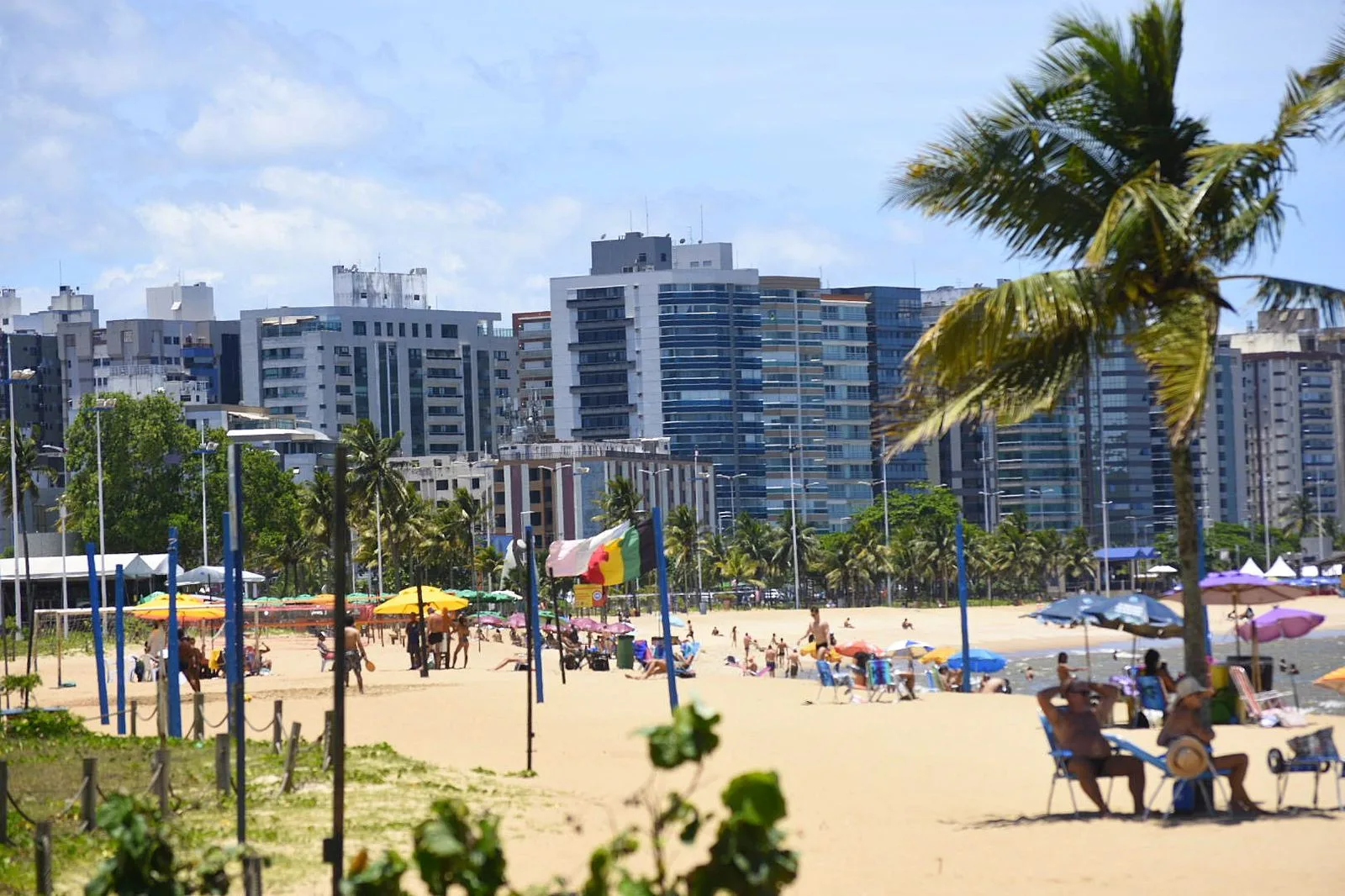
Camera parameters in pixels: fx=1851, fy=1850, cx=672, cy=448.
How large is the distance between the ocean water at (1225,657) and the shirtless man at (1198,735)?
55.5 ft

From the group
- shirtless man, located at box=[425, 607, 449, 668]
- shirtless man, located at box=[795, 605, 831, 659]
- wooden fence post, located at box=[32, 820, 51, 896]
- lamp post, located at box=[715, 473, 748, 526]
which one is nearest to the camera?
wooden fence post, located at box=[32, 820, 51, 896]

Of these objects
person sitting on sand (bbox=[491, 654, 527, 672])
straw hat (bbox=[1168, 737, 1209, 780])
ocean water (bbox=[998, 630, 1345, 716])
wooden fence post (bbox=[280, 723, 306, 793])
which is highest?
straw hat (bbox=[1168, 737, 1209, 780])

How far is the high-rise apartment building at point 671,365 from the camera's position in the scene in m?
154

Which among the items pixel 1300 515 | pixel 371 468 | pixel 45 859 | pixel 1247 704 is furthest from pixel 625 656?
pixel 1300 515

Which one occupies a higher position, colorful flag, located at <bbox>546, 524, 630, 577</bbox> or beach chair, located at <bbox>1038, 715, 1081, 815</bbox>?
colorful flag, located at <bbox>546, 524, 630, 577</bbox>

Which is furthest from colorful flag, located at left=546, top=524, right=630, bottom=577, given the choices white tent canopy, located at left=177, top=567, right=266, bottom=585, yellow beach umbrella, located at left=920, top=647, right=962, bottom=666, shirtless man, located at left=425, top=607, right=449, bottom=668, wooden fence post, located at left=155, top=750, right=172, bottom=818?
white tent canopy, located at left=177, top=567, right=266, bottom=585

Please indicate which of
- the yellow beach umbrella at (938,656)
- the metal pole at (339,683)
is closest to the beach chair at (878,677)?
the yellow beach umbrella at (938,656)

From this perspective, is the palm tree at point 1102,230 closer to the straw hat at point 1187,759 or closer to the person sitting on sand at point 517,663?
the straw hat at point 1187,759

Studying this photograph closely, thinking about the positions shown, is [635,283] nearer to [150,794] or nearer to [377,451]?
[377,451]

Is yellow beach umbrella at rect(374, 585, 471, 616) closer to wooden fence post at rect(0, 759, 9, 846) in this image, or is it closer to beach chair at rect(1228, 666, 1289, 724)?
beach chair at rect(1228, 666, 1289, 724)

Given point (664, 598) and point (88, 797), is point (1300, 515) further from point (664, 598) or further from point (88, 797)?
point (88, 797)

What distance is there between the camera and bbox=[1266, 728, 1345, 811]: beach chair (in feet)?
46.7

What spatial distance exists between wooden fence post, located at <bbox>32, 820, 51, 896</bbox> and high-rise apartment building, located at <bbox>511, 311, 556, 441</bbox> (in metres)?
147

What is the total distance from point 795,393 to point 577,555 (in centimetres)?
13260
